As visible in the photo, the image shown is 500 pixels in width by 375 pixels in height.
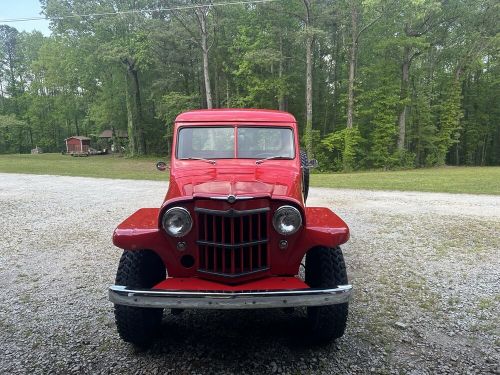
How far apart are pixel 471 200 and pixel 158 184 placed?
1156cm

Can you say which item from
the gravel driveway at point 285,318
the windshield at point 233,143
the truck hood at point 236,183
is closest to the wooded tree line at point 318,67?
the gravel driveway at point 285,318

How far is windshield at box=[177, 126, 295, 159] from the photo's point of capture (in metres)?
4.24

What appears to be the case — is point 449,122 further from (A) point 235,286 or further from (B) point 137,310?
(B) point 137,310

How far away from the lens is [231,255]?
3.04 metres

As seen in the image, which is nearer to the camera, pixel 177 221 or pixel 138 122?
pixel 177 221

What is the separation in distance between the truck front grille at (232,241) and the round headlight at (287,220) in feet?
0.33

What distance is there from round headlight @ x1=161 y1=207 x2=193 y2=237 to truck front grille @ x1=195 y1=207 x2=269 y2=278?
104 mm

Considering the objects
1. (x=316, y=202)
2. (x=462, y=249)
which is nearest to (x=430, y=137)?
(x=316, y=202)

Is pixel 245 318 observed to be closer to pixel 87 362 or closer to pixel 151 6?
pixel 87 362

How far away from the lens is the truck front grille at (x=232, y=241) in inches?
119

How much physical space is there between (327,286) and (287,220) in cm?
74

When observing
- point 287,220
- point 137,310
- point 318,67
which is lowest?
point 137,310

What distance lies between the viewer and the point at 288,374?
118 inches

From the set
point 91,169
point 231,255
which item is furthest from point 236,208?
point 91,169
